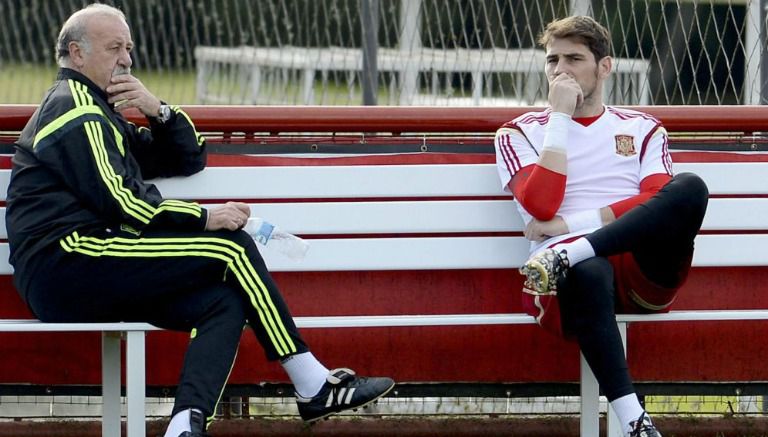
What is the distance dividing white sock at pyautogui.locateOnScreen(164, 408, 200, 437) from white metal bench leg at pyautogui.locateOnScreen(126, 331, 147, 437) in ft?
0.77

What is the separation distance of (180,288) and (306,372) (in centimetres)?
43

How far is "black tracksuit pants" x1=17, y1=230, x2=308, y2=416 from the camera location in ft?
13.0

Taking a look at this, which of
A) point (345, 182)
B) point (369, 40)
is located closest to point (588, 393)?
point (345, 182)

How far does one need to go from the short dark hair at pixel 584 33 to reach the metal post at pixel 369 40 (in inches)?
44.3

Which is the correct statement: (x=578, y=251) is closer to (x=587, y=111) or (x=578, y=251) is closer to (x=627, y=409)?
(x=627, y=409)

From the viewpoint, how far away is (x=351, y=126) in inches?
178

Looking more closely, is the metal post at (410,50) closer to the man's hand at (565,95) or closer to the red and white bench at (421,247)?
the red and white bench at (421,247)

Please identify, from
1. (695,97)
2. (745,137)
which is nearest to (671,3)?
(695,97)

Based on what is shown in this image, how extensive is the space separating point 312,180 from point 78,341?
0.89m

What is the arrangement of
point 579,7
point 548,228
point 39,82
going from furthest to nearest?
point 39,82, point 579,7, point 548,228

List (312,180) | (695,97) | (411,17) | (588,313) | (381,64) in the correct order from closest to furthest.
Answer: (588,313)
(312,180)
(695,97)
(411,17)
(381,64)

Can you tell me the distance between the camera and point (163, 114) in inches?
168

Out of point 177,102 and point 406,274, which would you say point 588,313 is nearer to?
point 406,274

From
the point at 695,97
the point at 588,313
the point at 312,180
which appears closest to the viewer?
the point at 588,313
